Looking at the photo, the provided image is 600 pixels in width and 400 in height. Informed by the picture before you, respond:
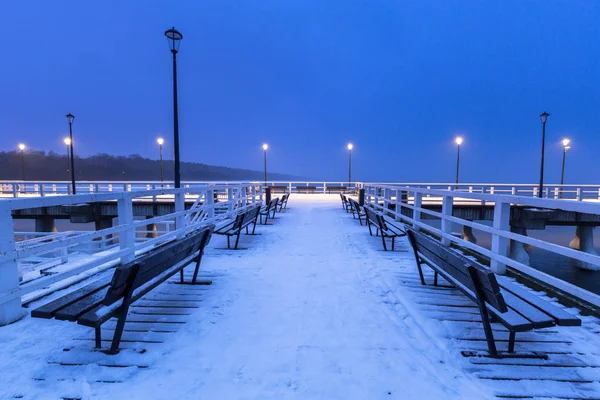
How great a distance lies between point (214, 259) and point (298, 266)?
5.77 ft

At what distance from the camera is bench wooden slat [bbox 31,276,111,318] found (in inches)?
99.7

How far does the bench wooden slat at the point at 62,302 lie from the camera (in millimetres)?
2531

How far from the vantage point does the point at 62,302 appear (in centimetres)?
275

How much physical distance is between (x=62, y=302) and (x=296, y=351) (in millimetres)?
2119

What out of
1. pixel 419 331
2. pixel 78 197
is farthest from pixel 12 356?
pixel 419 331

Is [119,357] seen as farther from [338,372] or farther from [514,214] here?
[514,214]

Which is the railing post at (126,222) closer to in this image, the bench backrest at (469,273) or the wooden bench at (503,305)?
the bench backrest at (469,273)

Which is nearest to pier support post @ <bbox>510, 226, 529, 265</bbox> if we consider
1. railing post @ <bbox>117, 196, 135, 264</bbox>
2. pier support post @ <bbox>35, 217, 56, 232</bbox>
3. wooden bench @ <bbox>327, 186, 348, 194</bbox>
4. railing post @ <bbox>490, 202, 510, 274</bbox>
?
wooden bench @ <bbox>327, 186, 348, 194</bbox>

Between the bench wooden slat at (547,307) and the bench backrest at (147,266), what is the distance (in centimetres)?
349

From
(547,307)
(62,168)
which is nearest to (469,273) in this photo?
(547,307)

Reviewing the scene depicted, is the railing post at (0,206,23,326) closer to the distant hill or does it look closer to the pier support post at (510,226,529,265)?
the pier support post at (510,226,529,265)

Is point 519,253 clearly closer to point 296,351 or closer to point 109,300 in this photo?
point 296,351

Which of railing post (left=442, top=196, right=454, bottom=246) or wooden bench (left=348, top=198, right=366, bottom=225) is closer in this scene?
railing post (left=442, top=196, right=454, bottom=246)

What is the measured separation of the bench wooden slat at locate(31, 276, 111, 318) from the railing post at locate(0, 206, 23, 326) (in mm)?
813
